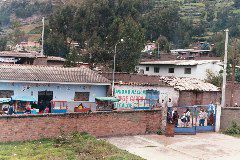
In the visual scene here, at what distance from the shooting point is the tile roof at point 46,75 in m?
26.8

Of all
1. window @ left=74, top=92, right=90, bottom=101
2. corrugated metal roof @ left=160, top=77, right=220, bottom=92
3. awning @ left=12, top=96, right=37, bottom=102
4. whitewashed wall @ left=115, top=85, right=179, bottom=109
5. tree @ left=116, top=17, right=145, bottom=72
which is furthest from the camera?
tree @ left=116, top=17, right=145, bottom=72

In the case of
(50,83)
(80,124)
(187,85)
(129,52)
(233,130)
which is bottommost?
(233,130)

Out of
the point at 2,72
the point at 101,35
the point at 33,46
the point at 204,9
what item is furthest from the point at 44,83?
the point at 204,9

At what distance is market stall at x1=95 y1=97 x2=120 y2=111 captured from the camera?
28336 millimetres

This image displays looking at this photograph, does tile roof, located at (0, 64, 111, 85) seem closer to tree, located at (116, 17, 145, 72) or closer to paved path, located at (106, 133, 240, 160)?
paved path, located at (106, 133, 240, 160)

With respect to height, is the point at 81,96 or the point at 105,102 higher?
the point at 81,96

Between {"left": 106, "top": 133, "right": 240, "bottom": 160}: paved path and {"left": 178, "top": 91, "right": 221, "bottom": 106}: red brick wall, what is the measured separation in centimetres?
962

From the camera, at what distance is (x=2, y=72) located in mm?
26766

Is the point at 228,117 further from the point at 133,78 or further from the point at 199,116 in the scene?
the point at 133,78

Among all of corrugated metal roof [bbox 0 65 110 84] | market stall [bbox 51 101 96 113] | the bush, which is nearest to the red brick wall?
corrugated metal roof [bbox 0 65 110 84]

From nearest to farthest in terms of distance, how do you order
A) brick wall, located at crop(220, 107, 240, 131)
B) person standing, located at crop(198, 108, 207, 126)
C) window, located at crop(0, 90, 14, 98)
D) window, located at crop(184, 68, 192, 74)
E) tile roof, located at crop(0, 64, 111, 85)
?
person standing, located at crop(198, 108, 207, 126) → brick wall, located at crop(220, 107, 240, 131) → window, located at crop(0, 90, 14, 98) → tile roof, located at crop(0, 64, 111, 85) → window, located at crop(184, 68, 192, 74)

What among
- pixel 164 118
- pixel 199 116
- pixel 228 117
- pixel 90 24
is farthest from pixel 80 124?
pixel 90 24

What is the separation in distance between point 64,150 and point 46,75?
39.3ft

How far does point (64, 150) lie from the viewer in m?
17.1
